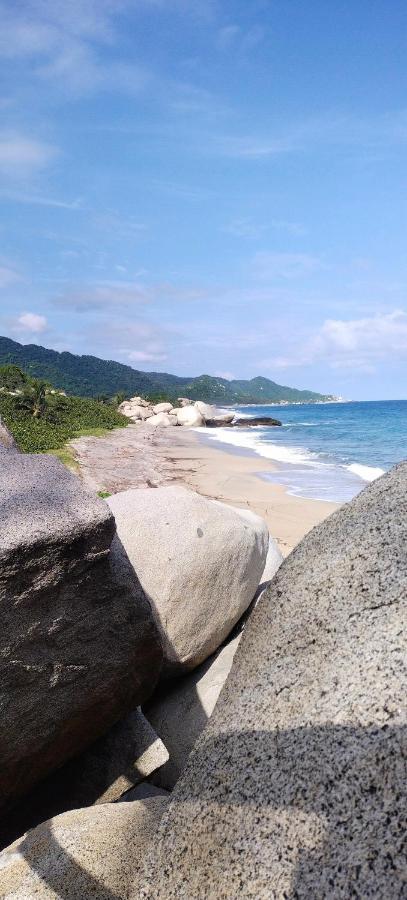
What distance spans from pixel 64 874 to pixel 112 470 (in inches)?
695

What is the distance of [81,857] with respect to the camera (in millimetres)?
2246

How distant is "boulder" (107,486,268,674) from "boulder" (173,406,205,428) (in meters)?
48.8

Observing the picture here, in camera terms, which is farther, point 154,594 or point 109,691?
point 154,594

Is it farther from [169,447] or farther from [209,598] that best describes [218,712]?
[169,447]

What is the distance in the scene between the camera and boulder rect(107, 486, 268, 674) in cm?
374

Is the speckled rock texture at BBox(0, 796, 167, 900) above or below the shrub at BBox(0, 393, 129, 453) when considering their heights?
below

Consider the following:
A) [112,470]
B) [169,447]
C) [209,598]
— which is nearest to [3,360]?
[169,447]

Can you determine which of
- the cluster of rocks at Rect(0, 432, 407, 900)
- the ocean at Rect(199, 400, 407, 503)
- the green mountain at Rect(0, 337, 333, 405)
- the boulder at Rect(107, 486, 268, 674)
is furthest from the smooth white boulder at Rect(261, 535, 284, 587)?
the green mountain at Rect(0, 337, 333, 405)

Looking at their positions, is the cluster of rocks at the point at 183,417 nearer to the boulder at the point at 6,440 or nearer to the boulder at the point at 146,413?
the boulder at the point at 146,413

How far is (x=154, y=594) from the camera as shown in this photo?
373 centimetres

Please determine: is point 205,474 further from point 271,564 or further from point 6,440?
point 6,440

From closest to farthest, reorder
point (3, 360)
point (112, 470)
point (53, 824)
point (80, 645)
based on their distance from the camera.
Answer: point (53, 824) → point (80, 645) → point (112, 470) → point (3, 360)

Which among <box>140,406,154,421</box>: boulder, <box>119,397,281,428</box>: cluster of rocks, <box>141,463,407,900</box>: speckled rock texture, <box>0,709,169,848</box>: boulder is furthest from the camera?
<box>140,406,154,421</box>: boulder

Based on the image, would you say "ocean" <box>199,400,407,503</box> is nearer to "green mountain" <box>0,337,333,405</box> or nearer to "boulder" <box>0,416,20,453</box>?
"boulder" <box>0,416,20,453</box>
